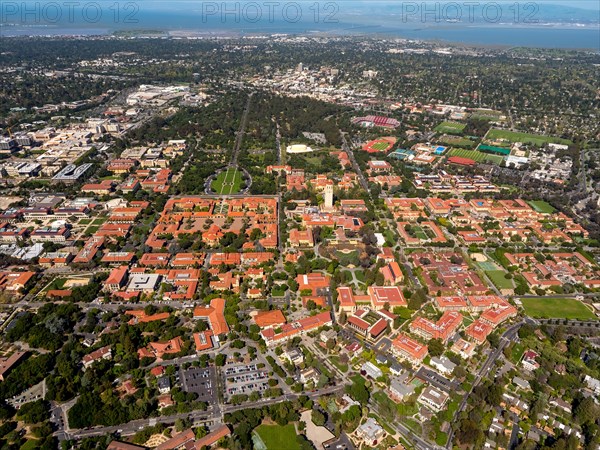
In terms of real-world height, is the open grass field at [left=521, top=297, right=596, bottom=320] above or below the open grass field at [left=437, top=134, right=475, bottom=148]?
below

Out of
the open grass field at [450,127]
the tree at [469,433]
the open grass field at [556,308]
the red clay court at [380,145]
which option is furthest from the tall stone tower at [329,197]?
the open grass field at [450,127]

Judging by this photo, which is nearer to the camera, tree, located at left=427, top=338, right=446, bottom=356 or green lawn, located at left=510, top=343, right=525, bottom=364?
tree, located at left=427, top=338, right=446, bottom=356

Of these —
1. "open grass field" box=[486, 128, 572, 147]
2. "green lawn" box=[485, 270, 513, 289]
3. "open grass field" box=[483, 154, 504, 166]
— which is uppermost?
"open grass field" box=[486, 128, 572, 147]

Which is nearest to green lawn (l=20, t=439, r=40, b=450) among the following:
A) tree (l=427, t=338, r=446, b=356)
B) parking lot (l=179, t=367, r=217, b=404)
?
parking lot (l=179, t=367, r=217, b=404)

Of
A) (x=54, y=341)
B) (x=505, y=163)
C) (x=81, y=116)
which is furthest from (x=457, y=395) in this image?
(x=81, y=116)

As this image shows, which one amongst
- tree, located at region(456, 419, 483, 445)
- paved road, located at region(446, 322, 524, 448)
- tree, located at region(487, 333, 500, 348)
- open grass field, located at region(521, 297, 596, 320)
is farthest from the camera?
open grass field, located at region(521, 297, 596, 320)

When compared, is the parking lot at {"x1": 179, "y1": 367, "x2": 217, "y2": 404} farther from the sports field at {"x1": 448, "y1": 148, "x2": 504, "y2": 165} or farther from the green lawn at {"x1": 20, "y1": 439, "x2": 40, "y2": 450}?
the sports field at {"x1": 448, "y1": 148, "x2": 504, "y2": 165}

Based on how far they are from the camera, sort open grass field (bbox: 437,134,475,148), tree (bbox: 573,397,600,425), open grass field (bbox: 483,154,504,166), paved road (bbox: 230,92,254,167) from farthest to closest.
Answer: open grass field (bbox: 437,134,475,148) → open grass field (bbox: 483,154,504,166) → paved road (bbox: 230,92,254,167) → tree (bbox: 573,397,600,425)
